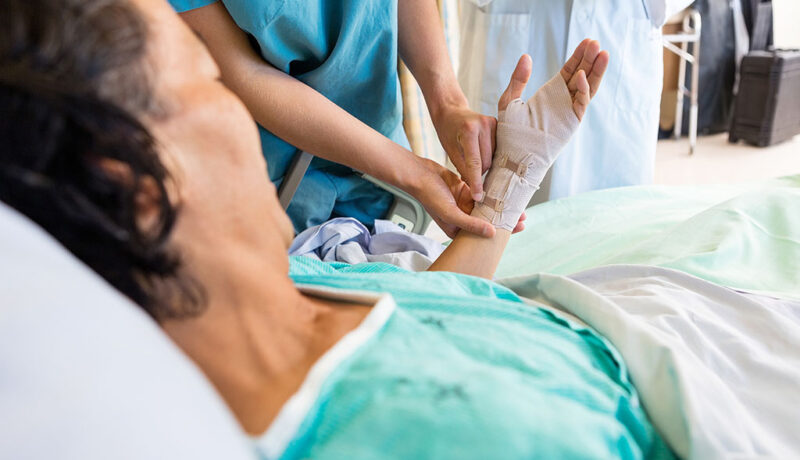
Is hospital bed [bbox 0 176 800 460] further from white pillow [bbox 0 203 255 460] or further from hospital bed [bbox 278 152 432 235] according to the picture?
hospital bed [bbox 278 152 432 235]

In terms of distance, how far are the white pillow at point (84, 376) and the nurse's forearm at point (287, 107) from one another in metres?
0.67

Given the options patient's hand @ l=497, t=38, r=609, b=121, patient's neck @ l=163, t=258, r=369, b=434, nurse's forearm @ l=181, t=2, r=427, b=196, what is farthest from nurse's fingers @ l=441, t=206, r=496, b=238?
patient's neck @ l=163, t=258, r=369, b=434

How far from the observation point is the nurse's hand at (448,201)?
3.57 ft

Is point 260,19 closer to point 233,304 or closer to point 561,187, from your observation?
point 233,304

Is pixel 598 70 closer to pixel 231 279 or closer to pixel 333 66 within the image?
pixel 333 66

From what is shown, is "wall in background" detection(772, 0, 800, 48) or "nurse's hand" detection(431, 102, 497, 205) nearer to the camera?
"nurse's hand" detection(431, 102, 497, 205)

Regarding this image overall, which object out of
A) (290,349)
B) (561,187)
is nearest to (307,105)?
(290,349)

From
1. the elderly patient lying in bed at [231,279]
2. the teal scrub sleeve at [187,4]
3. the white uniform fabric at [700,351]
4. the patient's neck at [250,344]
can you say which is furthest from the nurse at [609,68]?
the patient's neck at [250,344]

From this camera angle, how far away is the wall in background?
411 centimetres

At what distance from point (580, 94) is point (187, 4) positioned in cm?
68

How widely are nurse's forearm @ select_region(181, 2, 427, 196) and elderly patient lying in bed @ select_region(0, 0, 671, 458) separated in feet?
1.65

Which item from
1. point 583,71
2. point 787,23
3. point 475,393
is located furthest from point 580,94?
point 787,23

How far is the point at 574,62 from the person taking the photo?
1090 mm

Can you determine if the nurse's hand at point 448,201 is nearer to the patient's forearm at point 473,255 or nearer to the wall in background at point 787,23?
the patient's forearm at point 473,255
